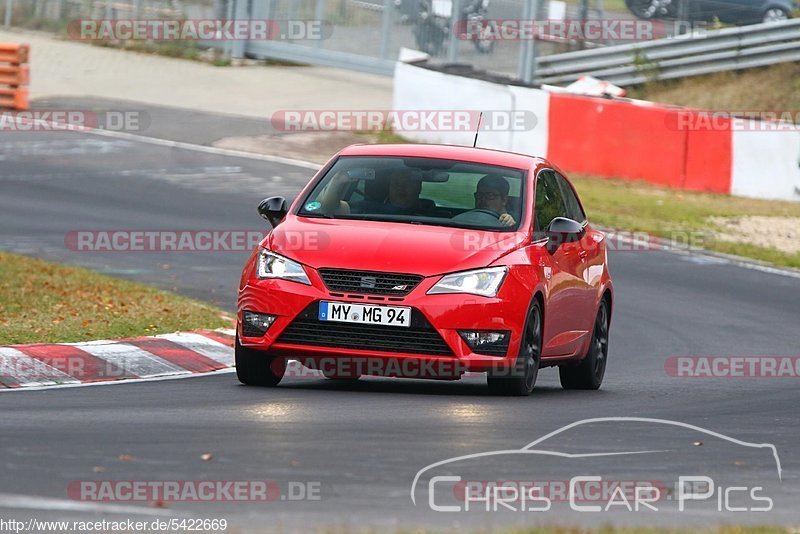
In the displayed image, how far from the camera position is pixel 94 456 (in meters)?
7.14

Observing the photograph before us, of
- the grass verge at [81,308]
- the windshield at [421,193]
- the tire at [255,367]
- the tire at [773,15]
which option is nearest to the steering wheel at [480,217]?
the windshield at [421,193]

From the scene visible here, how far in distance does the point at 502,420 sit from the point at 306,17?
2651 cm

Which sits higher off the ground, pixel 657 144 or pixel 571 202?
pixel 571 202

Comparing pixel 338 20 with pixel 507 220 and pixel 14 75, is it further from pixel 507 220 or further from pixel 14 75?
pixel 507 220

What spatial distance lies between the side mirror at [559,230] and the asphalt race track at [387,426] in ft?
3.26

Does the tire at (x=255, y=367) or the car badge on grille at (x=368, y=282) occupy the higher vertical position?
the car badge on grille at (x=368, y=282)

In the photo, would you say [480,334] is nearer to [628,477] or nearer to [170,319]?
[628,477]

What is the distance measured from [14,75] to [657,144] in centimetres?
1176

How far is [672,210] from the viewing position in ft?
74.9

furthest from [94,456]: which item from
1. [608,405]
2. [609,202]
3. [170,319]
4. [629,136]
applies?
[629,136]

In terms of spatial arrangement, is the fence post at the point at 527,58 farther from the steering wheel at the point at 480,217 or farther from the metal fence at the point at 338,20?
the steering wheel at the point at 480,217

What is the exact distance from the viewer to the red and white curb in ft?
33.4

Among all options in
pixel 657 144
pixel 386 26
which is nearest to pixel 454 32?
pixel 386 26

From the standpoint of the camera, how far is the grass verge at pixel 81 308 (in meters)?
11.8
